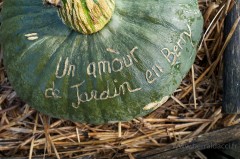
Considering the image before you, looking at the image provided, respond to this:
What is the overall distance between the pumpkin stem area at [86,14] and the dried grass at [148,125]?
2.18ft

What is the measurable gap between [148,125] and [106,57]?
23.0 inches

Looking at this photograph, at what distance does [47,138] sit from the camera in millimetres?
2094

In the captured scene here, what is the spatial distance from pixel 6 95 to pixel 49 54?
0.62 metres

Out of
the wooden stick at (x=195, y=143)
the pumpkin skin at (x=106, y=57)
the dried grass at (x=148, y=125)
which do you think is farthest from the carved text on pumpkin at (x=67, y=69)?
the wooden stick at (x=195, y=143)

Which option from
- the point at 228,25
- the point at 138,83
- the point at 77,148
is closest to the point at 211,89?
the point at 228,25

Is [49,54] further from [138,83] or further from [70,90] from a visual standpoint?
[138,83]

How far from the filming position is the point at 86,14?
5.14 ft

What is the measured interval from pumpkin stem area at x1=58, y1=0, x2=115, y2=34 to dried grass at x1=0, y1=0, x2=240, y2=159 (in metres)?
0.66

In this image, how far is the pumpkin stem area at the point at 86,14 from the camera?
152cm

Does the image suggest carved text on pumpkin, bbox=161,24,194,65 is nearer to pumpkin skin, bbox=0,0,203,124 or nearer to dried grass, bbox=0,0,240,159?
pumpkin skin, bbox=0,0,203,124

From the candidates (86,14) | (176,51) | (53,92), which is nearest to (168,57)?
(176,51)

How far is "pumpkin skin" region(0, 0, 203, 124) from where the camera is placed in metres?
1.68

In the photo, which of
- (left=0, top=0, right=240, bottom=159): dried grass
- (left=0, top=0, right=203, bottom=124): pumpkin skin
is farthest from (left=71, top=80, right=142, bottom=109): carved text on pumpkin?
(left=0, top=0, right=240, bottom=159): dried grass

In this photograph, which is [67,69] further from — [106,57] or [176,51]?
[176,51]
